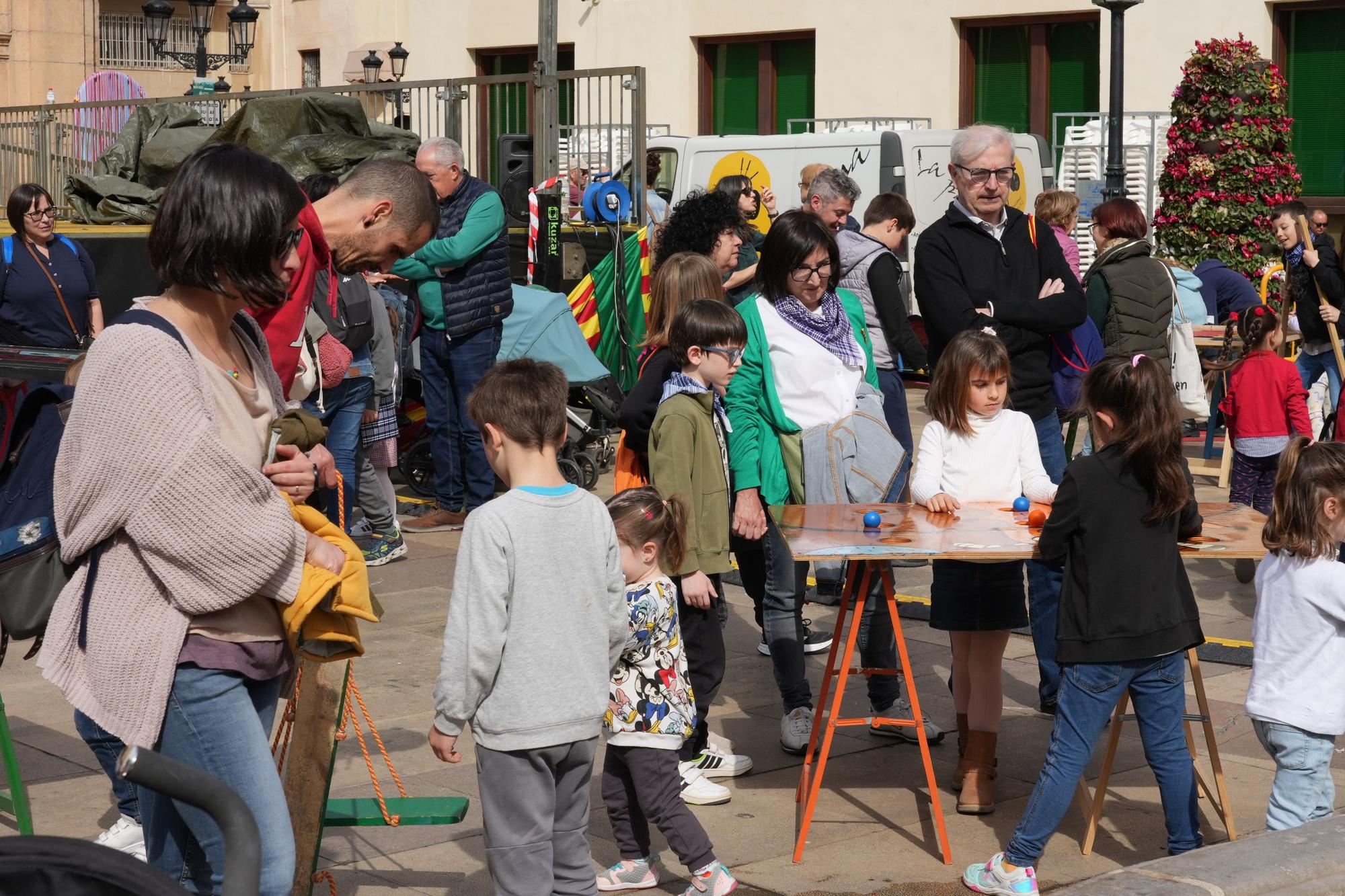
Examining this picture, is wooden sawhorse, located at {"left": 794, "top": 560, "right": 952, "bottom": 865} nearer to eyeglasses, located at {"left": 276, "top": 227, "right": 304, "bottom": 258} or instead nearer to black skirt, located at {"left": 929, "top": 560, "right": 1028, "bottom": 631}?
black skirt, located at {"left": 929, "top": 560, "right": 1028, "bottom": 631}

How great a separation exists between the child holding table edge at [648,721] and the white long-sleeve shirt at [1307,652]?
160cm

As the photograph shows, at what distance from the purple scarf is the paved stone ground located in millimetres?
1415

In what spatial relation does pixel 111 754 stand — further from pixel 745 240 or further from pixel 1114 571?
pixel 745 240

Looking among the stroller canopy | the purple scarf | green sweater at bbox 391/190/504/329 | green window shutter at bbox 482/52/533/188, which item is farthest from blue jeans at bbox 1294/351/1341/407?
green window shutter at bbox 482/52/533/188

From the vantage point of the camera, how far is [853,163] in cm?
1775

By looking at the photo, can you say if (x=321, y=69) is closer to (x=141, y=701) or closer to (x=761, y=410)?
(x=761, y=410)

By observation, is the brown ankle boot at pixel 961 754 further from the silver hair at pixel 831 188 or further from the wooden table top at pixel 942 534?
the silver hair at pixel 831 188

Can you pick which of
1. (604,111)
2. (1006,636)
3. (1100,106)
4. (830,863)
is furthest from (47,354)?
(1100,106)

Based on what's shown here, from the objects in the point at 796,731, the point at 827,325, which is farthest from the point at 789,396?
the point at 796,731

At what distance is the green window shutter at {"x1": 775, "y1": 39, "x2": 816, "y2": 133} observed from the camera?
85.4 feet

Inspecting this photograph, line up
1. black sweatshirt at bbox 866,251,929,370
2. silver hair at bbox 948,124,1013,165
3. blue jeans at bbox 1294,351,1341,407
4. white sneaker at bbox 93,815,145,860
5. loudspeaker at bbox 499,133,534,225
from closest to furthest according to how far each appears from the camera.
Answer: white sneaker at bbox 93,815,145,860, silver hair at bbox 948,124,1013,165, black sweatshirt at bbox 866,251,929,370, blue jeans at bbox 1294,351,1341,407, loudspeaker at bbox 499,133,534,225

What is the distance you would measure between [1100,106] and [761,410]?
1840 cm

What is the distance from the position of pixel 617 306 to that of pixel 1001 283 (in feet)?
19.2

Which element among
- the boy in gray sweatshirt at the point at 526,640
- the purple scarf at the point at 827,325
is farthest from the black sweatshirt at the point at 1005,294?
the boy in gray sweatshirt at the point at 526,640
